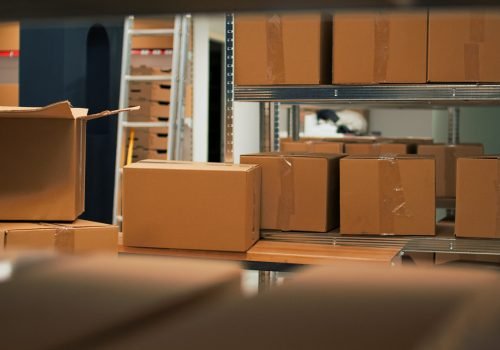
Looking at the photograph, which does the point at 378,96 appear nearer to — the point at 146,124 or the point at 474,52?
the point at 474,52

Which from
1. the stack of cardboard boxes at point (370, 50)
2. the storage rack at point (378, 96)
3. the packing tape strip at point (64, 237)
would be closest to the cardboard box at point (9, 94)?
the storage rack at point (378, 96)

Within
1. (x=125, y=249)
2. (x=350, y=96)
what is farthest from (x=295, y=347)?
(x=350, y=96)

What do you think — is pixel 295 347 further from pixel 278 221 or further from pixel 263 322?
pixel 278 221

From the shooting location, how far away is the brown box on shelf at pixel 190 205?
2570 mm

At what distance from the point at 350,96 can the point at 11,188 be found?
1.19 m

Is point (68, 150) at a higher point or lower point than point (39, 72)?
lower

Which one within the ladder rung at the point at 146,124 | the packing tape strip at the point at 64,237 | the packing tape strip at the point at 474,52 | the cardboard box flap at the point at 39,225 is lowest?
the packing tape strip at the point at 64,237

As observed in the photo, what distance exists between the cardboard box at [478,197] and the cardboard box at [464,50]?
29 centimetres

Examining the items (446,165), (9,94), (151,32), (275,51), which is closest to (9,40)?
(9,94)

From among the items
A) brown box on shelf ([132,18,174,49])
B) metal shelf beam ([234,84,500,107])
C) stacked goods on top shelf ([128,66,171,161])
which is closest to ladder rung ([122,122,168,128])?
stacked goods on top shelf ([128,66,171,161])

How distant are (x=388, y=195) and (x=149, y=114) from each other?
11.4 ft

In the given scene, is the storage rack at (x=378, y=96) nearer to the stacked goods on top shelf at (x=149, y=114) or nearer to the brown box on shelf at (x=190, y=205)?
the brown box on shelf at (x=190, y=205)

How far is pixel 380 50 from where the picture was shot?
2.80m

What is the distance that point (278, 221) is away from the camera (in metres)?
2.84
